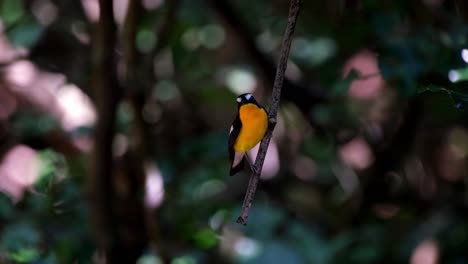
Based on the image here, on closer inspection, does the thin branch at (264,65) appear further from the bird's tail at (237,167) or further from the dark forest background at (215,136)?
the bird's tail at (237,167)

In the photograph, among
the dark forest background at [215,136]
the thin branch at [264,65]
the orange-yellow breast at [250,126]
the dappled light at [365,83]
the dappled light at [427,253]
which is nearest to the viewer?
the orange-yellow breast at [250,126]

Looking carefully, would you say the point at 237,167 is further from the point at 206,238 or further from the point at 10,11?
the point at 10,11

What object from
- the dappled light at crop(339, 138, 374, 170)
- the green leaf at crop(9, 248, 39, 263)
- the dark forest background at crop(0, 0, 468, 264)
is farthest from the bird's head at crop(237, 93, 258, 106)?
the dappled light at crop(339, 138, 374, 170)

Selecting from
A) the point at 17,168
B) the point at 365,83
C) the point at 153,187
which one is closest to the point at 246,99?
the point at 153,187

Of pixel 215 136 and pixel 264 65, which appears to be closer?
pixel 215 136

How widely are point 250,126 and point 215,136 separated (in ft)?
4.42

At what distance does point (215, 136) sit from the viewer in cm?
297

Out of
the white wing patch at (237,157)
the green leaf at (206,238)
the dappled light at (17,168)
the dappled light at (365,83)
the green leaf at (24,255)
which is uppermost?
the dappled light at (365,83)

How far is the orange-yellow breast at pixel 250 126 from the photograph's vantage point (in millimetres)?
1579

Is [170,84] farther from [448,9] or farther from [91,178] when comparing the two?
[448,9]

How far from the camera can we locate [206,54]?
409 cm

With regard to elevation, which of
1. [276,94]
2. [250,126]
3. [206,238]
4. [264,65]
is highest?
[264,65]

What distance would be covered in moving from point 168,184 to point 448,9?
1.51 meters

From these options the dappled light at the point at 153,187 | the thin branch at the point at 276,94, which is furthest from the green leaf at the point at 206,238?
the thin branch at the point at 276,94
